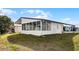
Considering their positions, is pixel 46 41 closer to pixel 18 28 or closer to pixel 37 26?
pixel 37 26

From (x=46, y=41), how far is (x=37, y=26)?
0.24 metres

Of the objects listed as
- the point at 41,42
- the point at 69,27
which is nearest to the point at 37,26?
the point at 41,42

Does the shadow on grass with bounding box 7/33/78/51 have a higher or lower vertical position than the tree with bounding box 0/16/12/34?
lower

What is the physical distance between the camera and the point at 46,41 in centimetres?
462

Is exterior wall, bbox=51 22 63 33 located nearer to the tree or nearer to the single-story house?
the single-story house

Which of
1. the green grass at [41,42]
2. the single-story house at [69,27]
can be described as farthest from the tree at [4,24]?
the single-story house at [69,27]

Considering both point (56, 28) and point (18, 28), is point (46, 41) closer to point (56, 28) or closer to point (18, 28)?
point (56, 28)

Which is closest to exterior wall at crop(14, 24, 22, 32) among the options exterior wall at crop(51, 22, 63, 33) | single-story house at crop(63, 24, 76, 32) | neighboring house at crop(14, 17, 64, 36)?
neighboring house at crop(14, 17, 64, 36)

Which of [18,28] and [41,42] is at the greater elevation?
[18,28]

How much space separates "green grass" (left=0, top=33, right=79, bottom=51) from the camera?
4.59 metres

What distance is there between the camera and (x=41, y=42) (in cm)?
462

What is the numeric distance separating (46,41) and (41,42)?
0.23 feet

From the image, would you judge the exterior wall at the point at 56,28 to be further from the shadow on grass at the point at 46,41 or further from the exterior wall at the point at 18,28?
the exterior wall at the point at 18,28

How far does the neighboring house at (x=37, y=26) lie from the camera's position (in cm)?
461
